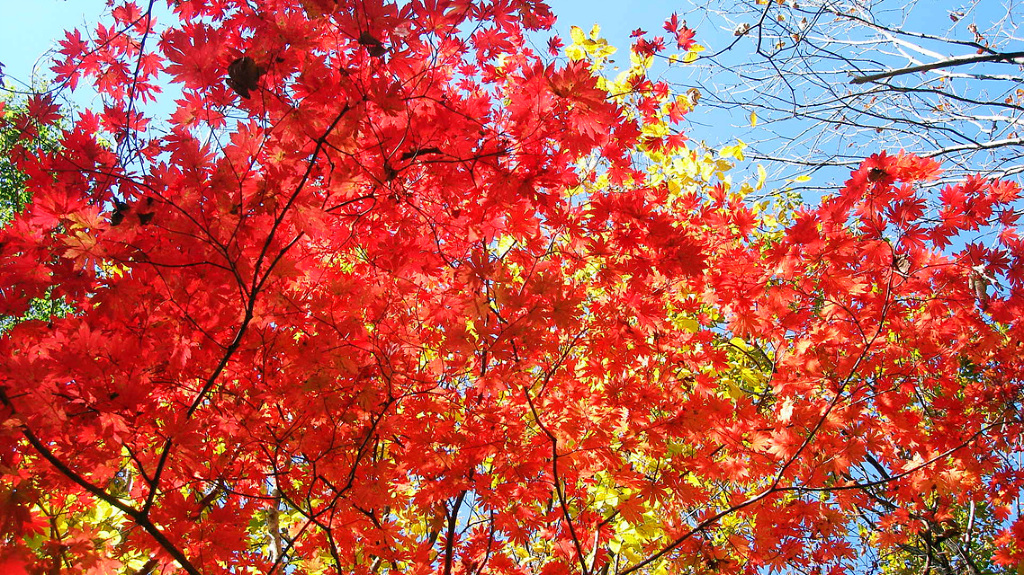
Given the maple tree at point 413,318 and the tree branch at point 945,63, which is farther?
the tree branch at point 945,63

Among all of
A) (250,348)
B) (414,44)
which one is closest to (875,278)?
(414,44)

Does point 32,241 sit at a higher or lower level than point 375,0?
lower

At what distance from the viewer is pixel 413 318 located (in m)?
3.18

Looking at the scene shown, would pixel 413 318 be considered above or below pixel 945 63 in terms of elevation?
below

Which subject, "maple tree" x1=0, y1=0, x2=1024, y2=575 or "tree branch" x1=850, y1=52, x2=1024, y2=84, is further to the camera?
"tree branch" x1=850, y1=52, x2=1024, y2=84

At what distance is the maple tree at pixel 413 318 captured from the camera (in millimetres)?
2295

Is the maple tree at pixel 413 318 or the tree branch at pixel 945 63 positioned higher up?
the tree branch at pixel 945 63

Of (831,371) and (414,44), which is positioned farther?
(831,371)

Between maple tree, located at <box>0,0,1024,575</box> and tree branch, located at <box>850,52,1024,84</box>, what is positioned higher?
tree branch, located at <box>850,52,1024,84</box>

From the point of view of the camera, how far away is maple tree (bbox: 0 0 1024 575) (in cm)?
229

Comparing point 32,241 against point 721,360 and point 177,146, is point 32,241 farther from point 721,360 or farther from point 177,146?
point 721,360

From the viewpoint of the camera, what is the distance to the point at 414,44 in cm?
230

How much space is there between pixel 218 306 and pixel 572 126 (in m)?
1.76

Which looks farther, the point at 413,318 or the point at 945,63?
the point at 945,63
